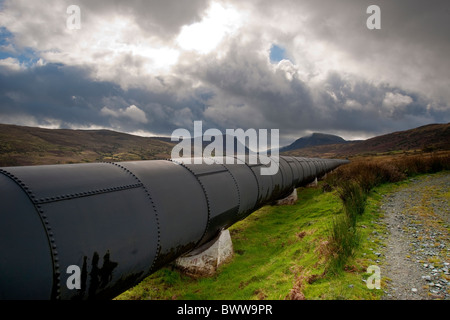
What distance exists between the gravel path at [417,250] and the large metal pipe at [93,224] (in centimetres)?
365

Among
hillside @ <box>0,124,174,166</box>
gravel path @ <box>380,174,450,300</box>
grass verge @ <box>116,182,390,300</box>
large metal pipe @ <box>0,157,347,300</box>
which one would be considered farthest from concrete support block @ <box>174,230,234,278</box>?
hillside @ <box>0,124,174,166</box>

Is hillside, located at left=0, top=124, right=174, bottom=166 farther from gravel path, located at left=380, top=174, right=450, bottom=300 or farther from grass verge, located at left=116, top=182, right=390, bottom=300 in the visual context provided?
gravel path, located at left=380, top=174, right=450, bottom=300

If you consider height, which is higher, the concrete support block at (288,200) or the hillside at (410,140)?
the hillside at (410,140)

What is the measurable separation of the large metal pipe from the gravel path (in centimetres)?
365

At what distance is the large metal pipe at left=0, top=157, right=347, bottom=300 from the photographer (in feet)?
6.81

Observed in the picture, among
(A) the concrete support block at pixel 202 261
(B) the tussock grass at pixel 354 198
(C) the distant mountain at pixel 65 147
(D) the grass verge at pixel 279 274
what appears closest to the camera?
(D) the grass verge at pixel 279 274

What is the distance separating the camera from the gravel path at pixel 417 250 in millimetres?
3662

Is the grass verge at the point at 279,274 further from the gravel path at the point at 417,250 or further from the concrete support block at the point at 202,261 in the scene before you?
the gravel path at the point at 417,250

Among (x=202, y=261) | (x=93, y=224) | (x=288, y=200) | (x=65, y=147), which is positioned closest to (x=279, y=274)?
(x=202, y=261)

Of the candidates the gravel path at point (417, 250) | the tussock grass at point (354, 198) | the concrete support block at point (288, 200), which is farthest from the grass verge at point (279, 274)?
Result: the concrete support block at point (288, 200)
